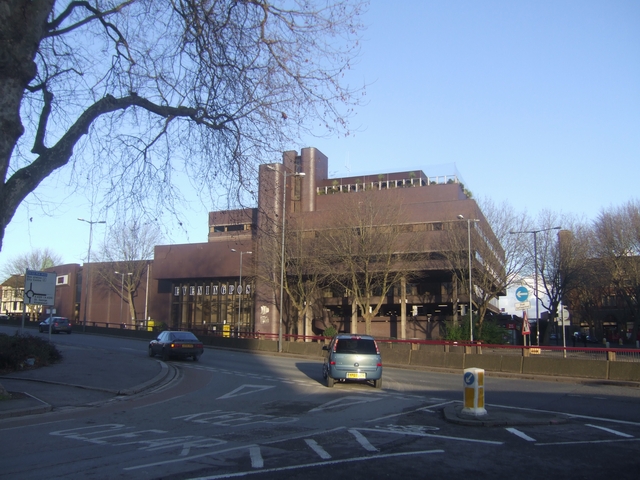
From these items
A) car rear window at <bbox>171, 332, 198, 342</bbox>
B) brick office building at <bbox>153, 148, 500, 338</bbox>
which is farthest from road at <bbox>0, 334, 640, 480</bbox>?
brick office building at <bbox>153, 148, 500, 338</bbox>

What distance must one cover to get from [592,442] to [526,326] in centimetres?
1979

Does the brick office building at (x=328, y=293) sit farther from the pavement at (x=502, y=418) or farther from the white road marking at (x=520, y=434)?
the white road marking at (x=520, y=434)

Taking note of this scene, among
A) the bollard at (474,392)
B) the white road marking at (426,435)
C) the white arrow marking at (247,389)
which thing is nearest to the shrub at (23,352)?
the white arrow marking at (247,389)

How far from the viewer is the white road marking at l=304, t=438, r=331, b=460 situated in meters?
7.99

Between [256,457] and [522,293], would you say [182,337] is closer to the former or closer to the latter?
[522,293]

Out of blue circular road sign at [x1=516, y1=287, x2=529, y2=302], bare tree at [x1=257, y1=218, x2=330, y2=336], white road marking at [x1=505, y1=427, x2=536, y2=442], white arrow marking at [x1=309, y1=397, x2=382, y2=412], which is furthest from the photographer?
bare tree at [x1=257, y1=218, x2=330, y2=336]

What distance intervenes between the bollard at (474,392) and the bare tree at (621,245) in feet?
132

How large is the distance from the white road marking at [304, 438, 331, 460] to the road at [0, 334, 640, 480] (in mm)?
16

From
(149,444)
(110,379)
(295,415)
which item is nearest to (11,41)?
(149,444)

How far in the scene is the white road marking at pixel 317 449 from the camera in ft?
26.2

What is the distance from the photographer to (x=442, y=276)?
51.9 m

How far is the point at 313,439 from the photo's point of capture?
9.39 m

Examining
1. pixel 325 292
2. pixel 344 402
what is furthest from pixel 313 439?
pixel 325 292

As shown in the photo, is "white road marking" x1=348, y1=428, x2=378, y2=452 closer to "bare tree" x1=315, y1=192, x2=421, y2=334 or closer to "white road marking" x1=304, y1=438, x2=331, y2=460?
"white road marking" x1=304, y1=438, x2=331, y2=460
